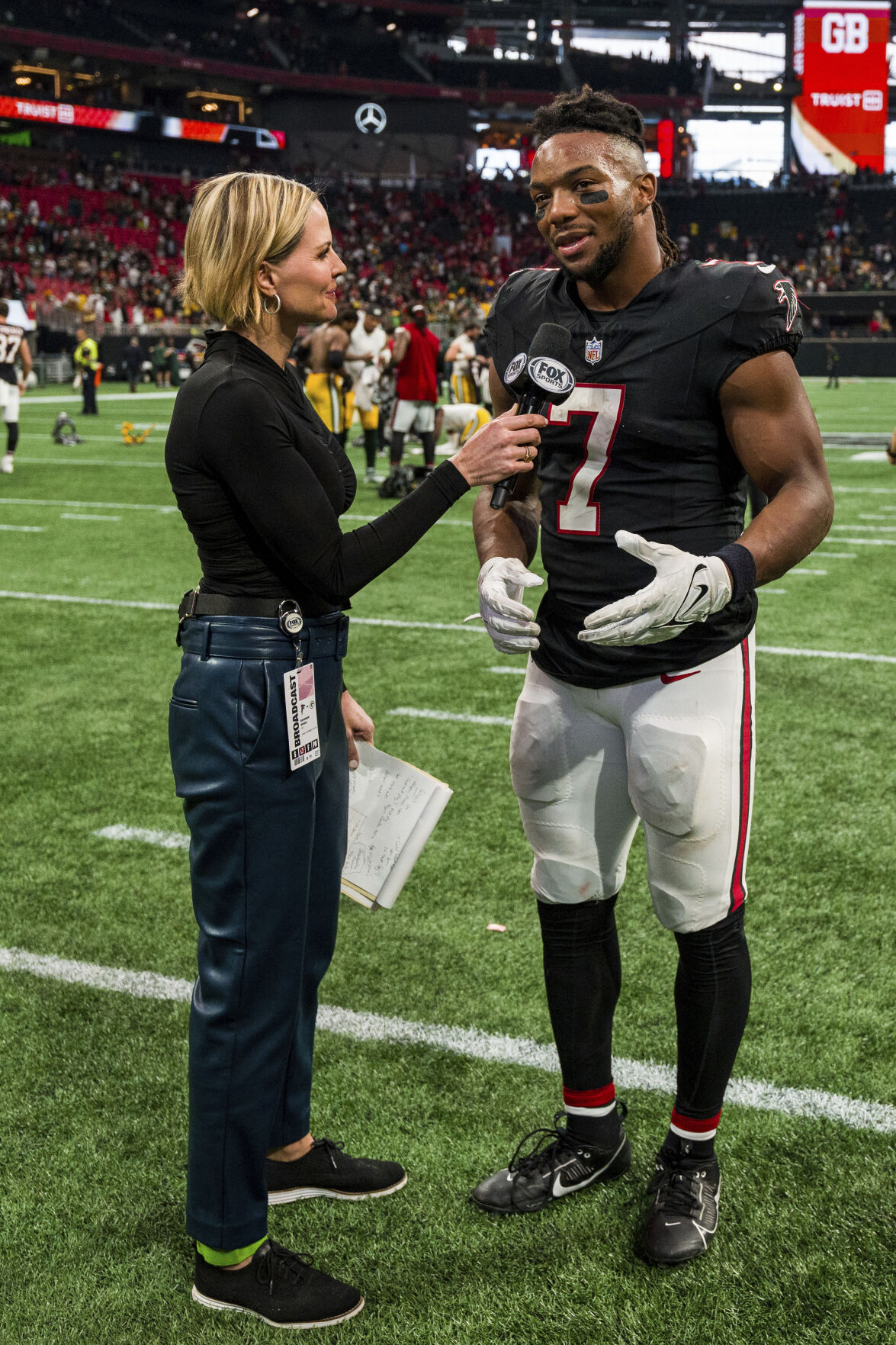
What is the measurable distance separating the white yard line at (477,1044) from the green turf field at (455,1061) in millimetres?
23

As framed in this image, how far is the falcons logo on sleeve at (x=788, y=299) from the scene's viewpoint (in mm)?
2318

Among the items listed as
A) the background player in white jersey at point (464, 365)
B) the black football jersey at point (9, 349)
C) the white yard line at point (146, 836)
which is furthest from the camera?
the background player in white jersey at point (464, 365)

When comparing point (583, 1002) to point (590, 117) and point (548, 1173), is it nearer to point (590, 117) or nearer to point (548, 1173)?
point (548, 1173)

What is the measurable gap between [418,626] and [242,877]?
562 cm

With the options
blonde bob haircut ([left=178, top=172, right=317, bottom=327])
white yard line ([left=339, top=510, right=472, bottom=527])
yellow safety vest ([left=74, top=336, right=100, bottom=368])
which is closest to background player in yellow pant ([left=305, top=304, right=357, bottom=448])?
white yard line ([left=339, top=510, right=472, bottom=527])

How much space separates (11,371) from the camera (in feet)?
46.9

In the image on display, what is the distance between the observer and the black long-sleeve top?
2.05m

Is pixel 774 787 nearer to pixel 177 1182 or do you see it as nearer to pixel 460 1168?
pixel 460 1168

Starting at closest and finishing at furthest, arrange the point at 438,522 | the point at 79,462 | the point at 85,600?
the point at 85,600, the point at 438,522, the point at 79,462

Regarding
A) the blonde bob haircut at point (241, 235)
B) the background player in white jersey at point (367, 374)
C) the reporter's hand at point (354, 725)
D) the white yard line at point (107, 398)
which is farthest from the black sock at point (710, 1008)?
the white yard line at point (107, 398)

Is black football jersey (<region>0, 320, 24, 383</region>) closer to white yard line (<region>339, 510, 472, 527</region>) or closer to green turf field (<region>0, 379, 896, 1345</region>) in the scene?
white yard line (<region>339, 510, 472, 527</region>)

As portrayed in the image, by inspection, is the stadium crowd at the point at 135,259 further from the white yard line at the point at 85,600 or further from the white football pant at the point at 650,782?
the white football pant at the point at 650,782

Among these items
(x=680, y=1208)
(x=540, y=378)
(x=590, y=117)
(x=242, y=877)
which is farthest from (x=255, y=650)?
(x=680, y=1208)

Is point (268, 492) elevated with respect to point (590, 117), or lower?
lower
